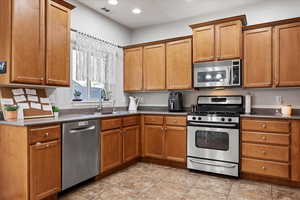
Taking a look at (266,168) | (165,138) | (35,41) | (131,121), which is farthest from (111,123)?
(266,168)

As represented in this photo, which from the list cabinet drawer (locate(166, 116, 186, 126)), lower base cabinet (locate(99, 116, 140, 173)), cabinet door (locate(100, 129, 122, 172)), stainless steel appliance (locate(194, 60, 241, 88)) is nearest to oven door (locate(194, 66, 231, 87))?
stainless steel appliance (locate(194, 60, 241, 88))

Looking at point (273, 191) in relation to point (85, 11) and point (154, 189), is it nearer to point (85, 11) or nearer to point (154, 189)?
point (154, 189)

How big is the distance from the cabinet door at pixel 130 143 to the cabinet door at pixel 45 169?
131 centimetres

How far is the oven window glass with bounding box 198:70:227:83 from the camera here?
3487 millimetres

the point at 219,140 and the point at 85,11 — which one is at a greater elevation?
the point at 85,11

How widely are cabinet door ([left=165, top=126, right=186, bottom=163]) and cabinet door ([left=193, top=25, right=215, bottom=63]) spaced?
1.32m

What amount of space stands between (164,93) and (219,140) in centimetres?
165

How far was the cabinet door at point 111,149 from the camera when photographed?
310cm

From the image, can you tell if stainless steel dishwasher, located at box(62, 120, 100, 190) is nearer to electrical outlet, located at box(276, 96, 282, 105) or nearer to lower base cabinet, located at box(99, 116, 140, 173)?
lower base cabinet, located at box(99, 116, 140, 173)

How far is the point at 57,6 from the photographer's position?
2746 mm

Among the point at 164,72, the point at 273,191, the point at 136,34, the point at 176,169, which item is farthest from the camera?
the point at 136,34

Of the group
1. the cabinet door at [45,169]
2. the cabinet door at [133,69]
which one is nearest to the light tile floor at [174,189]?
the cabinet door at [45,169]

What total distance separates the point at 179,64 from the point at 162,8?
1.08 meters

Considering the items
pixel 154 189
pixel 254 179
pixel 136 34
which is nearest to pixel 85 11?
pixel 136 34
